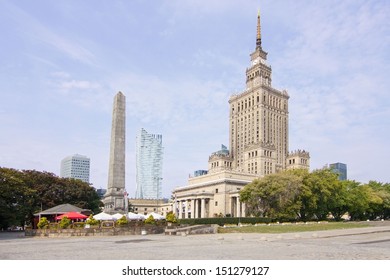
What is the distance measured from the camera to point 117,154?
43.7 m

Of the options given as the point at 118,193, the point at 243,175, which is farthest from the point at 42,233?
the point at 243,175

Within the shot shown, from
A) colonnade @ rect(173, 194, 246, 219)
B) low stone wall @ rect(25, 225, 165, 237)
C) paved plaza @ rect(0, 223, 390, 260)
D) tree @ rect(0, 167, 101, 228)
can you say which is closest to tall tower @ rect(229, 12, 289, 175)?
colonnade @ rect(173, 194, 246, 219)

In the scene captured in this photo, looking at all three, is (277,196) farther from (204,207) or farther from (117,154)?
(204,207)

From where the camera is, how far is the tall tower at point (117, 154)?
143 ft

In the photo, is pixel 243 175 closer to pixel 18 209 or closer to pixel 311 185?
pixel 311 185

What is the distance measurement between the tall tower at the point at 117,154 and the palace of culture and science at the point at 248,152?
6181cm

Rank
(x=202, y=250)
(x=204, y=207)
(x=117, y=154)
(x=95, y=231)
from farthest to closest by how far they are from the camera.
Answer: (x=204, y=207) → (x=117, y=154) → (x=95, y=231) → (x=202, y=250)

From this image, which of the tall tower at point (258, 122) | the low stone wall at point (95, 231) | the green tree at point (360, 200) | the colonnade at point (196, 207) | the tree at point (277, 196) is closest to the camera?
the low stone wall at point (95, 231)

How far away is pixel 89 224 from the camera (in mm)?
37156

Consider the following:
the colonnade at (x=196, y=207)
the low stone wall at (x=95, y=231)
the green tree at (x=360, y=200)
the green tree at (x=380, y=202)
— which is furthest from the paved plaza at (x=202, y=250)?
the colonnade at (x=196, y=207)

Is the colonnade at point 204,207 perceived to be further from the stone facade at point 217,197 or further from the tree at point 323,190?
the tree at point 323,190

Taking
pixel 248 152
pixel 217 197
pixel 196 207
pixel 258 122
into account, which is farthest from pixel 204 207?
pixel 258 122

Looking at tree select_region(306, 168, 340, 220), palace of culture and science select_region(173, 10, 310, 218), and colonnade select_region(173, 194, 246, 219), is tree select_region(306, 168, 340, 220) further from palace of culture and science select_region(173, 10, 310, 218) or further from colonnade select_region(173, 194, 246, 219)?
palace of culture and science select_region(173, 10, 310, 218)

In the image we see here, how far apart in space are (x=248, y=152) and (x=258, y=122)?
44.4 feet
